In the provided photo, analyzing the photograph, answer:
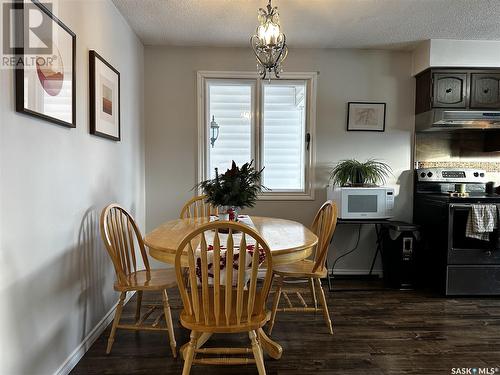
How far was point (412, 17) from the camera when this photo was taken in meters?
2.70

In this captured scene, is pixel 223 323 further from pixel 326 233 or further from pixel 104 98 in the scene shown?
pixel 104 98

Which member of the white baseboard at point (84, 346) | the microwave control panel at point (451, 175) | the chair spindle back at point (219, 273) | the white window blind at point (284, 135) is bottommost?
the white baseboard at point (84, 346)

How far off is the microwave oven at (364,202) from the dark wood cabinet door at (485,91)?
1.19 metres

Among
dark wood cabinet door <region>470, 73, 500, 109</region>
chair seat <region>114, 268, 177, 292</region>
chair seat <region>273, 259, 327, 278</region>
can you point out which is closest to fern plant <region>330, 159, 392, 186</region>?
dark wood cabinet door <region>470, 73, 500, 109</region>

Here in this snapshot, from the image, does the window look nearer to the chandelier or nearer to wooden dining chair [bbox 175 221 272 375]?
the chandelier

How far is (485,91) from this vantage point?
10.5ft

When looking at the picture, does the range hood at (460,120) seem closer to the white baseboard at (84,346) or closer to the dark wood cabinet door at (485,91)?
the dark wood cabinet door at (485,91)

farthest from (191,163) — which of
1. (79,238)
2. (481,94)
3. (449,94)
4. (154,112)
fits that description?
(481,94)

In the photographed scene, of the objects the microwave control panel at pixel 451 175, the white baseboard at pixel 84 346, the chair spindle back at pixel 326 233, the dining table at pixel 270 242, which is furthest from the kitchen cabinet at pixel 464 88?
the white baseboard at pixel 84 346

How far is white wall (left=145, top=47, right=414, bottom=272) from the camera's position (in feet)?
11.1

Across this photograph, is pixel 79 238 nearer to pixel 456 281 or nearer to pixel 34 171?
pixel 34 171

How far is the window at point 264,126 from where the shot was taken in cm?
344

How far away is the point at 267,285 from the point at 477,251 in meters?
2.39

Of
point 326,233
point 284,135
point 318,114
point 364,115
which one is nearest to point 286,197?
point 284,135
